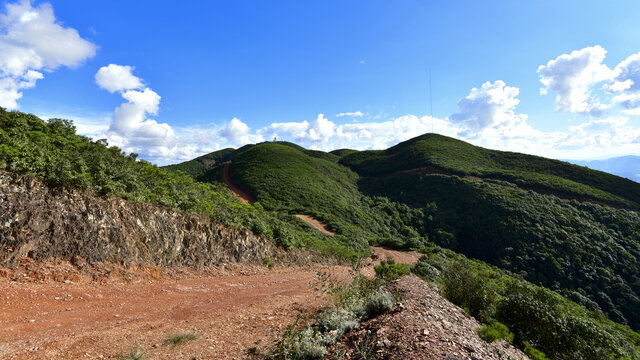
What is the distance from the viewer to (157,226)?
8859 mm

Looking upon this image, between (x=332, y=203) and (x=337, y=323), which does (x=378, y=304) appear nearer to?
(x=337, y=323)

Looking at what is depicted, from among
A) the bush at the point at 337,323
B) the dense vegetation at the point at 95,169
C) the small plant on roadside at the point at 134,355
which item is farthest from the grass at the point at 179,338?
the dense vegetation at the point at 95,169

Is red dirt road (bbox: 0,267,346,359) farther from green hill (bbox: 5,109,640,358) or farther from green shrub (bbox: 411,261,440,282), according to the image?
green shrub (bbox: 411,261,440,282)

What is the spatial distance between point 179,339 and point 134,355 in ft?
2.52

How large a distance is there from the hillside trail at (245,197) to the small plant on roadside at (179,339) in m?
15.7

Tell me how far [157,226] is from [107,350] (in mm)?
5307

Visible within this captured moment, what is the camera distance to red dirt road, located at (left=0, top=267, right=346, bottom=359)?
13.8 feet

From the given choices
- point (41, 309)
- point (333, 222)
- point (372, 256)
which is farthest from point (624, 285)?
point (41, 309)

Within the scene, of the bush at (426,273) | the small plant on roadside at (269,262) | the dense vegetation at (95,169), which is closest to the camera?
the dense vegetation at (95,169)

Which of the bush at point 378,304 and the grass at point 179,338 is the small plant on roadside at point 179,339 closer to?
the grass at point 179,338

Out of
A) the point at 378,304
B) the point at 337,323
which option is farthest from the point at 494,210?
the point at 337,323

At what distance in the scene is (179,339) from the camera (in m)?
4.62

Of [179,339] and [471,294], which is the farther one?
[471,294]

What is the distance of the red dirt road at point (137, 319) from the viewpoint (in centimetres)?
420
